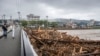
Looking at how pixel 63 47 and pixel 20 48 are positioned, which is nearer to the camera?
pixel 20 48

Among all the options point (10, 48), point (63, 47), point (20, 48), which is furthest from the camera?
point (63, 47)

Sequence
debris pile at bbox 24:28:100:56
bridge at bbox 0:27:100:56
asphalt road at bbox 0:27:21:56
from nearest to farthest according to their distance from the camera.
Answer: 1. bridge at bbox 0:27:100:56
2. asphalt road at bbox 0:27:21:56
3. debris pile at bbox 24:28:100:56

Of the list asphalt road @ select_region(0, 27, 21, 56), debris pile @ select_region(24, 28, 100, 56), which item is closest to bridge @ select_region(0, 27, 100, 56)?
asphalt road @ select_region(0, 27, 21, 56)

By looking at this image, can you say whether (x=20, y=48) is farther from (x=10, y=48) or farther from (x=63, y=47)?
(x=63, y=47)

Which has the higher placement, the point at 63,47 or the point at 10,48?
the point at 10,48

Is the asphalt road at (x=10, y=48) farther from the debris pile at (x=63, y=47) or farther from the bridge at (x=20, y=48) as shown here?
the debris pile at (x=63, y=47)

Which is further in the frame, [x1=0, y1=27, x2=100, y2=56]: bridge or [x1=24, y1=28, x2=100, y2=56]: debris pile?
[x1=24, y1=28, x2=100, y2=56]: debris pile

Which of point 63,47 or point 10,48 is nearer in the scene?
point 10,48

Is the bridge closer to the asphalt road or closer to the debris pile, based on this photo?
the asphalt road

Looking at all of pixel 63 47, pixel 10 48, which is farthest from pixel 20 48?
pixel 63 47

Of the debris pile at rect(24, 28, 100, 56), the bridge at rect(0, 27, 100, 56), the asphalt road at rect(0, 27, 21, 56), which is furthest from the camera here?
the debris pile at rect(24, 28, 100, 56)

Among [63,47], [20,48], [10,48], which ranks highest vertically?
[20,48]

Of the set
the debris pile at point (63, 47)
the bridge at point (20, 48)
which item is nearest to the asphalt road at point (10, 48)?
the bridge at point (20, 48)

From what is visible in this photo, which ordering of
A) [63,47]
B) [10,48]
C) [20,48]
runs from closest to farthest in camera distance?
[20,48]
[10,48]
[63,47]
